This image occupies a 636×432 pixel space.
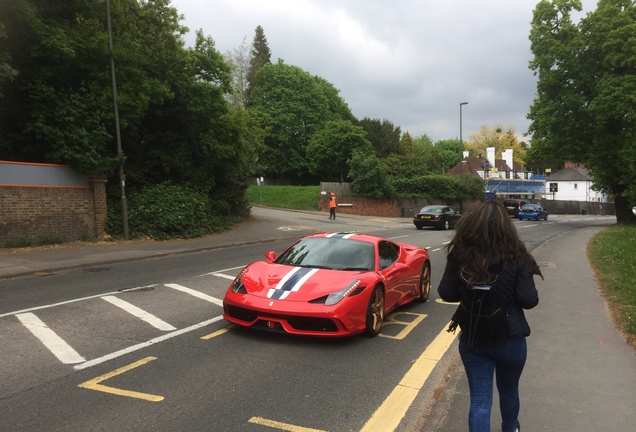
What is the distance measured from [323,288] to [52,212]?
1348cm

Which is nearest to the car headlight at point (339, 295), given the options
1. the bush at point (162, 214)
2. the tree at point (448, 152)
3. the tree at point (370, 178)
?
the bush at point (162, 214)

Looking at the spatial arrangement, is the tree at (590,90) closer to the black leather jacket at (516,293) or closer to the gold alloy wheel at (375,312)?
the gold alloy wheel at (375,312)

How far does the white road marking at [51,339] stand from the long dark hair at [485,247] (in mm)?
4216

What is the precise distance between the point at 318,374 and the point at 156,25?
20.3 m

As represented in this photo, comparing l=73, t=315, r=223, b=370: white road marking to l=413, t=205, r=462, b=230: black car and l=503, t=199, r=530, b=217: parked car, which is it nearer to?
l=413, t=205, r=462, b=230: black car

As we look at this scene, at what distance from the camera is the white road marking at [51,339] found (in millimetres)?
5246

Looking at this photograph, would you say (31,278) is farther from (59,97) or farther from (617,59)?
(617,59)

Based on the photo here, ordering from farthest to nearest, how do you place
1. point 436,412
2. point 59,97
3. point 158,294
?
1. point 59,97
2. point 158,294
3. point 436,412

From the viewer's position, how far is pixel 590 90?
109 feet

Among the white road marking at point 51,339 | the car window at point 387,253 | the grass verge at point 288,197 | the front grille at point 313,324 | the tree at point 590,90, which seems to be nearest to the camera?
the white road marking at point 51,339

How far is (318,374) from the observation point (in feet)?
16.1

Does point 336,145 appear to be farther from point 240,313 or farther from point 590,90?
point 240,313

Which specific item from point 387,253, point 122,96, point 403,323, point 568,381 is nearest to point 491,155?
point 122,96

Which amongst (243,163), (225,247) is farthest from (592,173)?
(225,247)
